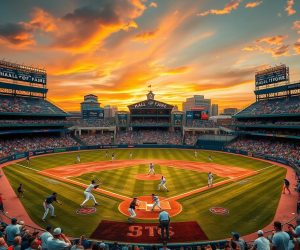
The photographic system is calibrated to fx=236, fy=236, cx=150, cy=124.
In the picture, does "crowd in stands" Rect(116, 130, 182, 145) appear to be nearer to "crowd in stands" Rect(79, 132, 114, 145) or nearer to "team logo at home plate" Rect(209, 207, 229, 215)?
"crowd in stands" Rect(79, 132, 114, 145)

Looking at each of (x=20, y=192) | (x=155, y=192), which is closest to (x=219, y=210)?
(x=155, y=192)

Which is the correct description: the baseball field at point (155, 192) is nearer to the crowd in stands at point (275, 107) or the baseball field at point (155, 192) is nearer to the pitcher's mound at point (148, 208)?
the pitcher's mound at point (148, 208)

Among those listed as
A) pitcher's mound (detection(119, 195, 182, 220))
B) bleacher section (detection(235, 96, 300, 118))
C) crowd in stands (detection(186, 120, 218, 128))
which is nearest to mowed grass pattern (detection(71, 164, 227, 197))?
pitcher's mound (detection(119, 195, 182, 220))

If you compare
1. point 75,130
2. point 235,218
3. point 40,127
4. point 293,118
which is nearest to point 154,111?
point 75,130

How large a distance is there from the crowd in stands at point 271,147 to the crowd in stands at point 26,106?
5369cm

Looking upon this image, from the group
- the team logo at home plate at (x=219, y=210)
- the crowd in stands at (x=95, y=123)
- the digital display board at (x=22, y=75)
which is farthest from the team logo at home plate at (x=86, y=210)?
the crowd in stands at (x=95, y=123)

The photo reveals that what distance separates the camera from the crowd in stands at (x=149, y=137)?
74.3 m

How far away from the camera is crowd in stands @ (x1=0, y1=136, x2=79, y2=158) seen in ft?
170

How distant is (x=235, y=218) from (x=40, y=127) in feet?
201

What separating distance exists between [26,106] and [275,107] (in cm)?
6801

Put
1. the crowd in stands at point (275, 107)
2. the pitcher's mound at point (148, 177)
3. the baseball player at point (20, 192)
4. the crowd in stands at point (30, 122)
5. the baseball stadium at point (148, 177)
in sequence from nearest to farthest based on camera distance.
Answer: the baseball stadium at point (148, 177)
the baseball player at point (20, 192)
the pitcher's mound at point (148, 177)
the crowd in stands at point (275, 107)
the crowd in stands at point (30, 122)

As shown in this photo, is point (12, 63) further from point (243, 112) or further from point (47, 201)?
point (243, 112)

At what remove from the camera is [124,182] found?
30109 mm

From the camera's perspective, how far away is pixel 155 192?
26016 mm
